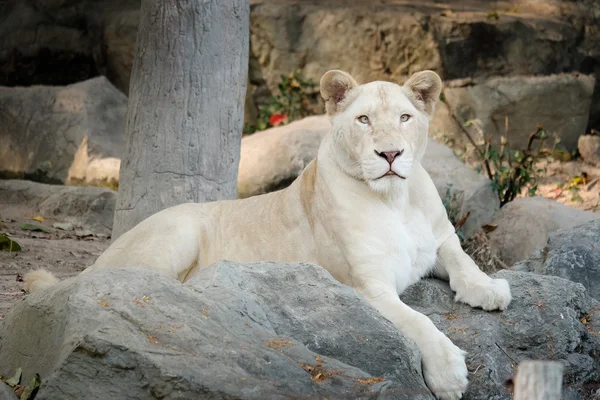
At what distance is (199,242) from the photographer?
6340 mm

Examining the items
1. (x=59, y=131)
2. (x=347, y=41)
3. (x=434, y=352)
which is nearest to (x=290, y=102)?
(x=347, y=41)

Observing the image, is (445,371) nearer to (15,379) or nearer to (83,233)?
(15,379)

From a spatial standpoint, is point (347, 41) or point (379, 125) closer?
point (379, 125)

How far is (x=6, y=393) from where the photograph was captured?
4227mm

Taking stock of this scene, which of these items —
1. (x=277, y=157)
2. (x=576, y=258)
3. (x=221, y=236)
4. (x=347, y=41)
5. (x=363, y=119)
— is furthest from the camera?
(x=347, y=41)

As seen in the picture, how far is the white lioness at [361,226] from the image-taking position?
210 inches

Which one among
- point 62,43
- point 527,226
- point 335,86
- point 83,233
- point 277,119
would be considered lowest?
point 83,233

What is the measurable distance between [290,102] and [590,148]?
4.44 metres

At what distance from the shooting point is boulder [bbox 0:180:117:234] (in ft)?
32.4

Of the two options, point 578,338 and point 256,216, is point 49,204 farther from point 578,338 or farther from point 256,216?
point 578,338

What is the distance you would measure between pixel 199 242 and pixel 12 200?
474 cm

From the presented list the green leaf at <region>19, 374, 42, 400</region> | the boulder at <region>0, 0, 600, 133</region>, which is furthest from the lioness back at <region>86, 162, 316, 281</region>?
the boulder at <region>0, 0, 600, 133</region>

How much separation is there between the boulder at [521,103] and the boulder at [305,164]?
2.77m

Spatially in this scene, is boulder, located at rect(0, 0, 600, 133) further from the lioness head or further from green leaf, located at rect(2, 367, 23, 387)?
green leaf, located at rect(2, 367, 23, 387)
